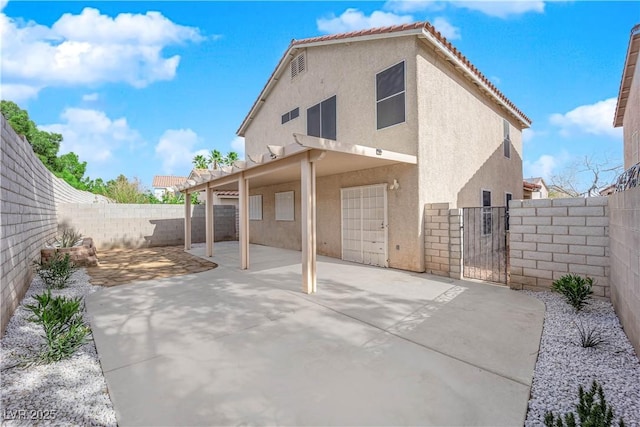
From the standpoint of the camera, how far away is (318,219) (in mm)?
11430

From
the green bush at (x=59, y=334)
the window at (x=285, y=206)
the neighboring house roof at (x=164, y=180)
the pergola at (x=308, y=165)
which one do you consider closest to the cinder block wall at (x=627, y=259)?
the pergola at (x=308, y=165)

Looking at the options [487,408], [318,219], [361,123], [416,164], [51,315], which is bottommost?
[487,408]

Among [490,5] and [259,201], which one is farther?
[259,201]

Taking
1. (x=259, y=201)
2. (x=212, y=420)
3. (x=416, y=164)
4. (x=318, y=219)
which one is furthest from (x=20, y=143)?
(x=259, y=201)

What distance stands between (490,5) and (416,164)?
4783 millimetres

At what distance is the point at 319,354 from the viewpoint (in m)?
3.55

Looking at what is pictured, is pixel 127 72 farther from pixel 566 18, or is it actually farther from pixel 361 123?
pixel 566 18

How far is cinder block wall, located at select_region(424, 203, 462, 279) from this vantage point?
751cm

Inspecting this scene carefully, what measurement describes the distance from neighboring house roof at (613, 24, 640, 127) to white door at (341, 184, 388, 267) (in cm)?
645

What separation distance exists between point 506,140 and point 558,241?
8943 millimetres

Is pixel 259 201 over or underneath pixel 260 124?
underneath

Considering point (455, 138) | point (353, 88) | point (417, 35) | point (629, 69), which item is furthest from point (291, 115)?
point (629, 69)

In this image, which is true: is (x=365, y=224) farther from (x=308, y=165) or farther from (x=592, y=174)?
(x=592, y=174)

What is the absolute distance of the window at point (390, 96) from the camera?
8398 millimetres
